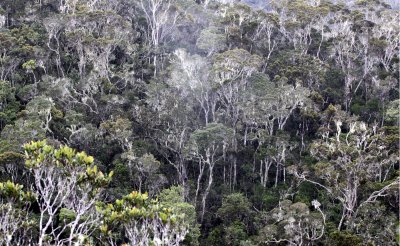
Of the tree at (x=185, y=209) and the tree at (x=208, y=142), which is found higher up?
the tree at (x=208, y=142)

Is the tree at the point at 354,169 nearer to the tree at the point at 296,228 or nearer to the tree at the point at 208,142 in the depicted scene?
the tree at the point at 296,228

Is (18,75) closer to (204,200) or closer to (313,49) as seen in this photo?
(204,200)

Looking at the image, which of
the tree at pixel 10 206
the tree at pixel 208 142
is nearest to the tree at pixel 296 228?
the tree at pixel 208 142

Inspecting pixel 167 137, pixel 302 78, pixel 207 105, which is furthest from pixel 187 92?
pixel 302 78

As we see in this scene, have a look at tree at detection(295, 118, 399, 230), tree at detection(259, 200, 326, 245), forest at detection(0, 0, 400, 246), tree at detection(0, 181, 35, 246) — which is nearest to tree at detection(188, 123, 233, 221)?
forest at detection(0, 0, 400, 246)

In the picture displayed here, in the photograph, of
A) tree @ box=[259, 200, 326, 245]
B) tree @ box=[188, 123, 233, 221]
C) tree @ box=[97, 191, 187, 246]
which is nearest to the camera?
tree @ box=[97, 191, 187, 246]

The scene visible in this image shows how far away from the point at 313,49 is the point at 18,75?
23590 millimetres

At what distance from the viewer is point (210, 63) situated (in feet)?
109

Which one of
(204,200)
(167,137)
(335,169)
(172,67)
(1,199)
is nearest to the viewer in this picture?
(1,199)

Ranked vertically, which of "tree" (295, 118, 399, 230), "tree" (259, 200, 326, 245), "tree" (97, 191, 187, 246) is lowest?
"tree" (259, 200, 326, 245)

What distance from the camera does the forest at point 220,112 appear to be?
2183 cm

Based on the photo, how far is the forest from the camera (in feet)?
71.6

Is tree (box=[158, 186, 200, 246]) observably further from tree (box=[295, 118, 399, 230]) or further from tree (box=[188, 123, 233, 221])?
tree (box=[295, 118, 399, 230])

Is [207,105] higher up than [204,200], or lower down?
higher up
